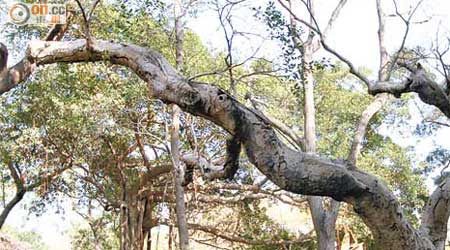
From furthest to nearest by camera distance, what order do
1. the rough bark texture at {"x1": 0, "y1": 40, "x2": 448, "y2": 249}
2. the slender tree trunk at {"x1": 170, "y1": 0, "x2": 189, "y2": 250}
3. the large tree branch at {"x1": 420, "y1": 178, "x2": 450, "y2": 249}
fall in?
the slender tree trunk at {"x1": 170, "y1": 0, "x2": 189, "y2": 250}
the large tree branch at {"x1": 420, "y1": 178, "x2": 450, "y2": 249}
the rough bark texture at {"x1": 0, "y1": 40, "x2": 448, "y2": 249}

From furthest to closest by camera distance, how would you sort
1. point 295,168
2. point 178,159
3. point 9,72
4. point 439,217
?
point 178,159 < point 9,72 < point 439,217 < point 295,168

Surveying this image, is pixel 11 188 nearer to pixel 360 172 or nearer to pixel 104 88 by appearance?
pixel 104 88

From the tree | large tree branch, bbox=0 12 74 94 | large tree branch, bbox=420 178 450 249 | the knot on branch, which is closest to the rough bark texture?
the tree

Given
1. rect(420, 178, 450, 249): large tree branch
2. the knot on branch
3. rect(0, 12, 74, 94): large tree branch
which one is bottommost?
rect(420, 178, 450, 249): large tree branch

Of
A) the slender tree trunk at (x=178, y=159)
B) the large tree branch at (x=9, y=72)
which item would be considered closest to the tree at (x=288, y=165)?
the large tree branch at (x=9, y=72)

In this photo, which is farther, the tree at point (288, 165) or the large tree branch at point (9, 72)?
the large tree branch at point (9, 72)

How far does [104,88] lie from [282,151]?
416 cm

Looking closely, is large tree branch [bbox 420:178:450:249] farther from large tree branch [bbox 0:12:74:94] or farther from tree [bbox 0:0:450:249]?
A: large tree branch [bbox 0:12:74:94]

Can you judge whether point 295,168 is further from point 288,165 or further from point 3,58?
point 3,58

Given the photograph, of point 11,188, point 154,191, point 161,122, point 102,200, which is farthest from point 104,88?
point 11,188

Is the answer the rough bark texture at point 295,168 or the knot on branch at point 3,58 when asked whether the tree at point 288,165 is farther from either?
the knot on branch at point 3,58

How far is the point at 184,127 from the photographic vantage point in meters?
7.11

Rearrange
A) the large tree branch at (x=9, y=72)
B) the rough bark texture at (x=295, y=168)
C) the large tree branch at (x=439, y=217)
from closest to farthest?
the rough bark texture at (x=295, y=168) < the large tree branch at (x=439, y=217) < the large tree branch at (x=9, y=72)

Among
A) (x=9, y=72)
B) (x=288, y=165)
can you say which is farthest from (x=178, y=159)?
(x=288, y=165)
